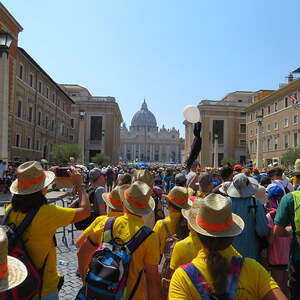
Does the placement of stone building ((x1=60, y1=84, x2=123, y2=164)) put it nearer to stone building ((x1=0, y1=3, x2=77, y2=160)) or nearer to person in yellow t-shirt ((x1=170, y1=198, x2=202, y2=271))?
stone building ((x1=0, y1=3, x2=77, y2=160))

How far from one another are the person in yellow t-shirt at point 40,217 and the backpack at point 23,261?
0.04 m

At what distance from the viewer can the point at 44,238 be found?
307cm

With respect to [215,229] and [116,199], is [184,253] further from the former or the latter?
[116,199]

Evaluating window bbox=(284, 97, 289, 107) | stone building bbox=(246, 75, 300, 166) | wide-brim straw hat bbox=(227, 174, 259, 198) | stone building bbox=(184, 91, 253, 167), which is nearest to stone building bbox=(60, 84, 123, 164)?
stone building bbox=(184, 91, 253, 167)

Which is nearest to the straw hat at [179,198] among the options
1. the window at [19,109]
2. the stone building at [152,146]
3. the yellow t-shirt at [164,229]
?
the yellow t-shirt at [164,229]

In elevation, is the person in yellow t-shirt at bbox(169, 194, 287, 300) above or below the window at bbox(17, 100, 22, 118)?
below

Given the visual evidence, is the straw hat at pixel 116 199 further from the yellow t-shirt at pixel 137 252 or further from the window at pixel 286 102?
the window at pixel 286 102

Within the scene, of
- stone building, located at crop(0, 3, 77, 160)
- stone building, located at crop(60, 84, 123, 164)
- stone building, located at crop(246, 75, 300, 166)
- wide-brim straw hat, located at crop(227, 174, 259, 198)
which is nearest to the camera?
wide-brim straw hat, located at crop(227, 174, 259, 198)

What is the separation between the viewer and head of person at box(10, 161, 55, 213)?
3158 mm

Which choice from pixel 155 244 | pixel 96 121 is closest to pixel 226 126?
pixel 96 121

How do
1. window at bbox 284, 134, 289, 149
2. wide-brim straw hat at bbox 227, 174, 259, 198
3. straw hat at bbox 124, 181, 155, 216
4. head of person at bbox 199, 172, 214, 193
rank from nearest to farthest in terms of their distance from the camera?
straw hat at bbox 124, 181, 155, 216 → wide-brim straw hat at bbox 227, 174, 259, 198 → head of person at bbox 199, 172, 214, 193 → window at bbox 284, 134, 289, 149

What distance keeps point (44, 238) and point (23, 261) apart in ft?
0.96

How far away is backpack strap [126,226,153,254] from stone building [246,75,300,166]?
44.0 m

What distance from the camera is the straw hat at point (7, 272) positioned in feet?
6.05
